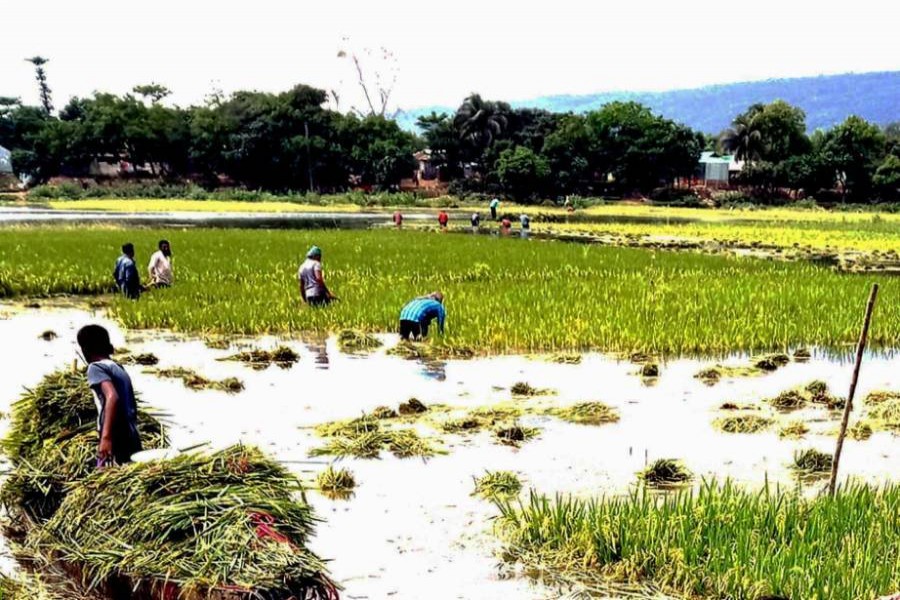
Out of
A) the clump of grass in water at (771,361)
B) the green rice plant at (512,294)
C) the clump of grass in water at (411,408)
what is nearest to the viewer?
the clump of grass in water at (411,408)

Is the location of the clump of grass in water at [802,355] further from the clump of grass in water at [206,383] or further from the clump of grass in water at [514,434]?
the clump of grass in water at [206,383]

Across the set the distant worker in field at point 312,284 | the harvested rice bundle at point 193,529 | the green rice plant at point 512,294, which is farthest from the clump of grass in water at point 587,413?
the distant worker in field at point 312,284

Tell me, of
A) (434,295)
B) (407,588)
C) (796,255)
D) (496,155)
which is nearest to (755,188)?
(496,155)

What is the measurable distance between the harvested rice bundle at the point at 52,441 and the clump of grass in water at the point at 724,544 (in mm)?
2415

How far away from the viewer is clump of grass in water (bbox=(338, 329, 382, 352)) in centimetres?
1096

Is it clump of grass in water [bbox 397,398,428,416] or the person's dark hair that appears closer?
the person's dark hair

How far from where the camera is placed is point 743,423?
7598mm

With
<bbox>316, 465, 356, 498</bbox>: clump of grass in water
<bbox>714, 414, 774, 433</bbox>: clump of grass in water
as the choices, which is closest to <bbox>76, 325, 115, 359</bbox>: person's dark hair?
<bbox>316, 465, 356, 498</bbox>: clump of grass in water

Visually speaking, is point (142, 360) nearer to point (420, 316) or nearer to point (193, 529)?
point (420, 316)

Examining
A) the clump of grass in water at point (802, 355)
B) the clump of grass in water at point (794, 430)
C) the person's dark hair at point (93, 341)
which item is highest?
the person's dark hair at point (93, 341)

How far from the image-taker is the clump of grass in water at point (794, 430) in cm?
733

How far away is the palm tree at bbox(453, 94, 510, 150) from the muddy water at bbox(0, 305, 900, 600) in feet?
170

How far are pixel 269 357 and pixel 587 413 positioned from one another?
415 cm

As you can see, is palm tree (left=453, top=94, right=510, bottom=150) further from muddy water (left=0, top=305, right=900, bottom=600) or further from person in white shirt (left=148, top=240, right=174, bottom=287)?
muddy water (left=0, top=305, right=900, bottom=600)
